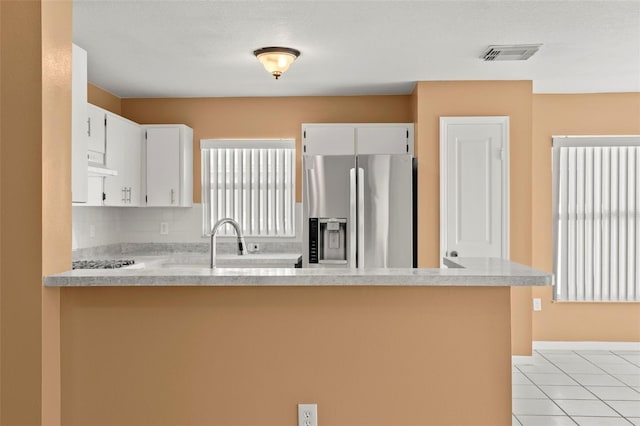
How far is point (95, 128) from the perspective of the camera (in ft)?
13.9

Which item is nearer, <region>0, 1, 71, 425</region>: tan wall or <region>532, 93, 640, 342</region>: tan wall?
<region>0, 1, 71, 425</region>: tan wall

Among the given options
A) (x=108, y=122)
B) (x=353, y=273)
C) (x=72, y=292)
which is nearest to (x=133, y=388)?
(x=72, y=292)

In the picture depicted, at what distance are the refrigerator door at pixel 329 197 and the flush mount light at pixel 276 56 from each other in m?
0.98

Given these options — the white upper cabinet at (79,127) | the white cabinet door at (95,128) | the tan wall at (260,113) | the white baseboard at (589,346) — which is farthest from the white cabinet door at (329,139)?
the white baseboard at (589,346)

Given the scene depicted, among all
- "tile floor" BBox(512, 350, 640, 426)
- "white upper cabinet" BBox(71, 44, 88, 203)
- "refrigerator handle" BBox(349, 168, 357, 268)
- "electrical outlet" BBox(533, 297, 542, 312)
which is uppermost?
"white upper cabinet" BBox(71, 44, 88, 203)

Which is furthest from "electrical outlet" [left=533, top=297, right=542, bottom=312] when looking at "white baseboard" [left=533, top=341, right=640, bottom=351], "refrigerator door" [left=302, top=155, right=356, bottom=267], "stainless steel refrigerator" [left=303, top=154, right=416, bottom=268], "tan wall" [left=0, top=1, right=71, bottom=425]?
"tan wall" [left=0, top=1, right=71, bottom=425]

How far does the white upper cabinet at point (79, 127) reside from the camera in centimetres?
306

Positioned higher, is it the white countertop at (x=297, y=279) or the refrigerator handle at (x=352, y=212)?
the refrigerator handle at (x=352, y=212)

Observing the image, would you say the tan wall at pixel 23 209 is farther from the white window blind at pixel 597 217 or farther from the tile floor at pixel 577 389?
the white window blind at pixel 597 217

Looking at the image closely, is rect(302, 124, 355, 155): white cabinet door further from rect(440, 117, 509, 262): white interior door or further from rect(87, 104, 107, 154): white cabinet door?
rect(87, 104, 107, 154): white cabinet door

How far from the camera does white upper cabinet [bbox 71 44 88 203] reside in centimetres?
306

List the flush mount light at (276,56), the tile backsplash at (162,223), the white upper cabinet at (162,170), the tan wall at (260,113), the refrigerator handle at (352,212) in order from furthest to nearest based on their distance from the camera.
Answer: the tile backsplash at (162,223), the tan wall at (260,113), the white upper cabinet at (162,170), the refrigerator handle at (352,212), the flush mount light at (276,56)

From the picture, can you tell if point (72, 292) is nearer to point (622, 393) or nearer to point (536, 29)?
point (536, 29)

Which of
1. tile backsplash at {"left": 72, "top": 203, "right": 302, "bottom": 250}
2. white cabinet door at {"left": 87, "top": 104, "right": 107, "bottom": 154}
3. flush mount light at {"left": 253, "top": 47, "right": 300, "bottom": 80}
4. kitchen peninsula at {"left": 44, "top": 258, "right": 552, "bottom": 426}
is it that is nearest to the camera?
kitchen peninsula at {"left": 44, "top": 258, "right": 552, "bottom": 426}
